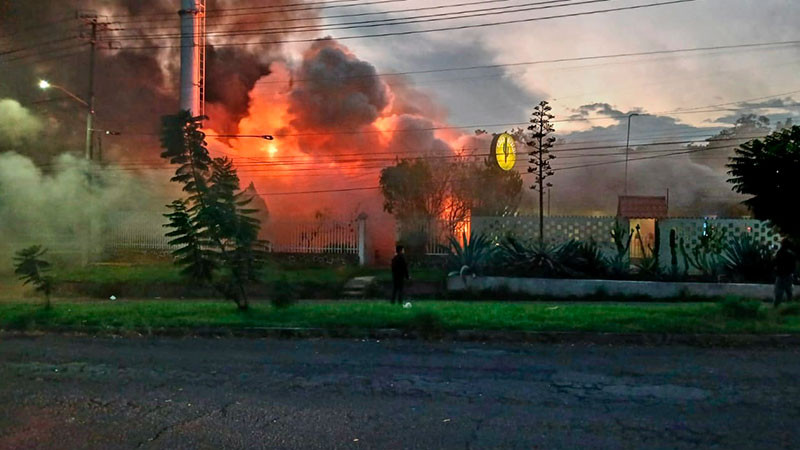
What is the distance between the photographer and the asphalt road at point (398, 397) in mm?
4895

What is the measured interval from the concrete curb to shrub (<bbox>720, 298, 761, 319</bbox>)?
46.1 inches

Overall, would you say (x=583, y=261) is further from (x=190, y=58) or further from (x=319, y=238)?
(x=190, y=58)

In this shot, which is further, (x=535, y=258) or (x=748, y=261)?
(x=535, y=258)

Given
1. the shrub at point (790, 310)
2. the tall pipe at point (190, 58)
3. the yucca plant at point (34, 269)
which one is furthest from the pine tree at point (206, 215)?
the tall pipe at point (190, 58)

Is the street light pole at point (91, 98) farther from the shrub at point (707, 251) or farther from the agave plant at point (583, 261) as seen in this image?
the shrub at point (707, 251)

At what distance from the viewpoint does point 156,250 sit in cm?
2414

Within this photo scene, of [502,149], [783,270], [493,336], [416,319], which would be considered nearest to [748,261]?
[783,270]

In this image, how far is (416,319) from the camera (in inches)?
396

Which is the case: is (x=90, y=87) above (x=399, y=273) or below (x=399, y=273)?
above

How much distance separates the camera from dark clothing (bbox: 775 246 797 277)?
1180 centimetres

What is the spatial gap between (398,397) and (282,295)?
583 centimetres

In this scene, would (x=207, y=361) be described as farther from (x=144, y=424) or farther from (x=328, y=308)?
(x=328, y=308)

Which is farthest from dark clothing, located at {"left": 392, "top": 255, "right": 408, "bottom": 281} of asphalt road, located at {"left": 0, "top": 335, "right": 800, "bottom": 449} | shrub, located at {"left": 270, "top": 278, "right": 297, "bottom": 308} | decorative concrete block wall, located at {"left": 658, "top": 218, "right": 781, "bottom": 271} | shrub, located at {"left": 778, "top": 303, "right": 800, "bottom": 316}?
decorative concrete block wall, located at {"left": 658, "top": 218, "right": 781, "bottom": 271}

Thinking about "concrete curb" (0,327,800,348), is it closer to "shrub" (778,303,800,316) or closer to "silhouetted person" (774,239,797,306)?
"shrub" (778,303,800,316)
